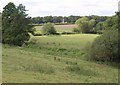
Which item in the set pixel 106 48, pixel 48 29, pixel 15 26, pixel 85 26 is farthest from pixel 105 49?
pixel 85 26

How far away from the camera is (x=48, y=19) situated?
435ft

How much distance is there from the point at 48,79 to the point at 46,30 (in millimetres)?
78124

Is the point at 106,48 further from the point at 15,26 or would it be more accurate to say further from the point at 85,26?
the point at 85,26

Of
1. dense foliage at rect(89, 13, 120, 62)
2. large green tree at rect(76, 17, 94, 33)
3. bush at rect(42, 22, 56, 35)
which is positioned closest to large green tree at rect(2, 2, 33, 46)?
dense foliage at rect(89, 13, 120, 62)

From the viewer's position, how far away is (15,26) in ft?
203

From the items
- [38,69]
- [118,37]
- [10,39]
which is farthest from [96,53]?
[10,39]

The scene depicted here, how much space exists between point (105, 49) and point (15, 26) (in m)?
25.4

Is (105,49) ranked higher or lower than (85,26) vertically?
lower

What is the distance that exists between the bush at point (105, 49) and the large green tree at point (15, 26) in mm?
22190

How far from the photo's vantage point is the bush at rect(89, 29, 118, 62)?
139ft

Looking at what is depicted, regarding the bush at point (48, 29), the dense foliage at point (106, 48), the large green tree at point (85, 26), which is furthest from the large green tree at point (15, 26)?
the large green tree at point (85, 26)

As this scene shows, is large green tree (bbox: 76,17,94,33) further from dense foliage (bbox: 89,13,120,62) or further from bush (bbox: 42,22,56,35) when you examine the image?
dense foliage (bbox: 89,13,120,62)

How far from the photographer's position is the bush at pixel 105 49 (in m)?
42.2

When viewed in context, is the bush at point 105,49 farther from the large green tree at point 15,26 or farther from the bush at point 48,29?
the bush at point 48,29
